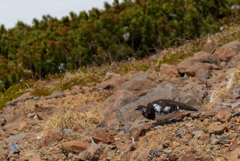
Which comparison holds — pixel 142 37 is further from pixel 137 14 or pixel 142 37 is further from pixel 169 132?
pixel 169 132

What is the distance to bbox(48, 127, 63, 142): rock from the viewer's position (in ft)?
17.9

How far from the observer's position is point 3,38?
17906 millimetres

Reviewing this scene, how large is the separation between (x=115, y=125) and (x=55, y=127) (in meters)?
1.31

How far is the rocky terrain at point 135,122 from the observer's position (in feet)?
12.4

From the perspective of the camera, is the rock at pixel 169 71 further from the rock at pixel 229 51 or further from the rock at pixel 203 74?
the rock at pixel 229 51

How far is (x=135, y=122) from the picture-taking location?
5.71 metres

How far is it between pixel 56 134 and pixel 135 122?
5.31ft

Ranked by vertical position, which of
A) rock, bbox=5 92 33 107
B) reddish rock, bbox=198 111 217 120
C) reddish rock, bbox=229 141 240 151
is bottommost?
reddish rock, bbox=229 141 240 151

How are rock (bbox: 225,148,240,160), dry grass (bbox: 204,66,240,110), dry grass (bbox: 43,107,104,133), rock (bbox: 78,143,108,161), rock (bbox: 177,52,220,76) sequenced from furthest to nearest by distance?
rock (bbox: 177,52,220,76), dry grass (bbox: 43,107,104,133), dry grass (bbox: 204,66,240,110), rock (bbox: 78,143,108,161), rock (bbox: 225,148,240,160)

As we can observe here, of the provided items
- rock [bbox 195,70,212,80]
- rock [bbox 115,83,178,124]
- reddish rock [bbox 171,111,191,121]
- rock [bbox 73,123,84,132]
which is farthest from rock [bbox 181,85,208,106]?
rock [bbox 73,123,84,132]

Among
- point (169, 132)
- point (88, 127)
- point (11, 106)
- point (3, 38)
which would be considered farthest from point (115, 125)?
point (3, 38)

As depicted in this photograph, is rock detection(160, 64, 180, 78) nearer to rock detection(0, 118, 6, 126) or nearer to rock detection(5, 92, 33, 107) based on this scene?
rock detection(5, 92, 33, 107)

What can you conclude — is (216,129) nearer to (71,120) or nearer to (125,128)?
(125,128)

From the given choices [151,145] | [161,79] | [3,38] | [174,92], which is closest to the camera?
[151,145]
